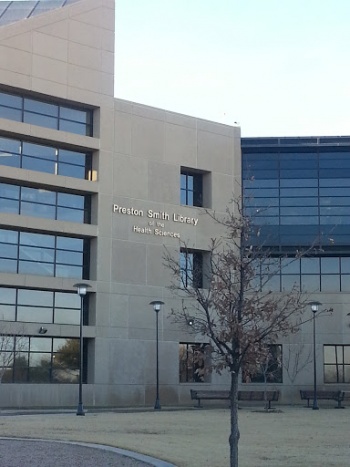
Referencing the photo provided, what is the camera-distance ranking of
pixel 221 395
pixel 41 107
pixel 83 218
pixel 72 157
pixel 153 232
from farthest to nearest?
pixel 153 232
pixel 72 157
pixel 83 218
pixel 41 107
pixel 221 395

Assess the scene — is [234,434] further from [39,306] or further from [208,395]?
[39,306]

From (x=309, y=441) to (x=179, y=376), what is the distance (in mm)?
25684

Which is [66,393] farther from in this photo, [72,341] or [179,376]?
[179,376]

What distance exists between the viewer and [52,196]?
44.8 m

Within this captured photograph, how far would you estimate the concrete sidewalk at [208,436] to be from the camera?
57.2ft

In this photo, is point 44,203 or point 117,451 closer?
point 117,451

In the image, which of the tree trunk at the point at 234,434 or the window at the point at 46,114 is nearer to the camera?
the tree trunk at the point at 234,434

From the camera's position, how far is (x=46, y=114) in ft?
148

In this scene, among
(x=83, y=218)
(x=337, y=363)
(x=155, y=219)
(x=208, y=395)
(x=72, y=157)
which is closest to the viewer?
(x=208, y=395)

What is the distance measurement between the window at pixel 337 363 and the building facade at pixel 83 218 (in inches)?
254

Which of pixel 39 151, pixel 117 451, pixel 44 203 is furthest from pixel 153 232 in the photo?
pixel 117 451

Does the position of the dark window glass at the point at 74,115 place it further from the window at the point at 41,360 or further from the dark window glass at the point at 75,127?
the window at the point at 41,360

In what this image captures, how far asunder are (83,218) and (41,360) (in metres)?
7.65

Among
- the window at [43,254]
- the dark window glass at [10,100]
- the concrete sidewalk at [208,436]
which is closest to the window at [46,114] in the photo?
the dark window glass at [10,100]
